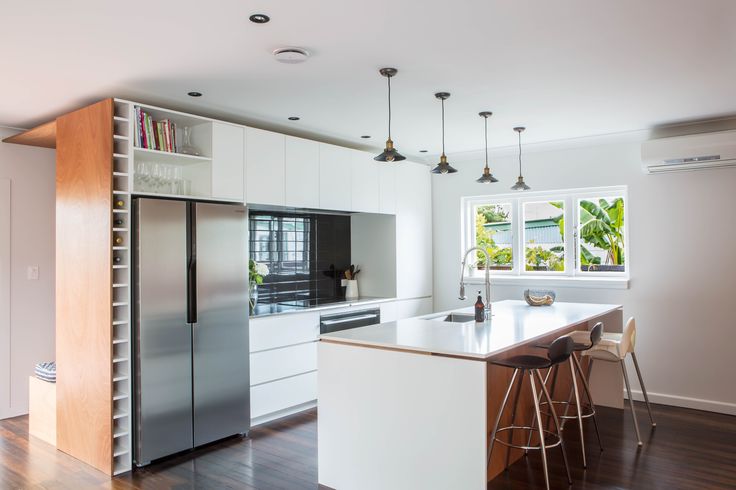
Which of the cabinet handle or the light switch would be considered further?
the cabinet handle

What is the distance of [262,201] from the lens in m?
4.57

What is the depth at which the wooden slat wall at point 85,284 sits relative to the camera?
3607 millimetres

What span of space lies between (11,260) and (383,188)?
Result: 342 cm

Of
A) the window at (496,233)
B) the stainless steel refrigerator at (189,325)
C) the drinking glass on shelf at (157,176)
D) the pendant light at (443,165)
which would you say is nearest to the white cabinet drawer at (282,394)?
the stainless steel refrigerator at (189,325)

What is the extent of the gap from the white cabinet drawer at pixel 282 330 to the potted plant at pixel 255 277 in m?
0.28

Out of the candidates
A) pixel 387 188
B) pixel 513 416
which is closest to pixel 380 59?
pixel 513 416

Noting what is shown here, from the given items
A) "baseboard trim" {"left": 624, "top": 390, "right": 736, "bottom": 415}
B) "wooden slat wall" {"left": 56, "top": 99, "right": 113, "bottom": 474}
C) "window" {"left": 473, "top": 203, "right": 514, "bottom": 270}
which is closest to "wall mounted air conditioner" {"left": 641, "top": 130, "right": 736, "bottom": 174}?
"window" {"left": 473, "top": 203, "right": 514, "bottom": 270}

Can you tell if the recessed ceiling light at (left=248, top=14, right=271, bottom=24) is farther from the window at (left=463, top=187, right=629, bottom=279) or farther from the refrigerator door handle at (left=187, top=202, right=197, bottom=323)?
the window at (left=463, top=187, right=629, bottom=279)

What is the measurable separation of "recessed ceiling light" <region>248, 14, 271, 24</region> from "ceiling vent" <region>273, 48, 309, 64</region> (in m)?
0.36

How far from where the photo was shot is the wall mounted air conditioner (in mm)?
4590

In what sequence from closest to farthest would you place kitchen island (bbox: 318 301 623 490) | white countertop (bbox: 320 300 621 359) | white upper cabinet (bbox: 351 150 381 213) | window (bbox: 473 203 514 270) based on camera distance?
1. kitchen island (bbox: 318 301 623 490)
2. white countertop (bbox: 320 300 621 359)
3. white upper cabinet (bbox: 351 150 381 213)
4. window (bbox: 473 203 514 270)

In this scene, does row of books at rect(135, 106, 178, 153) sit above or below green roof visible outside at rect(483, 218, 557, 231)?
above

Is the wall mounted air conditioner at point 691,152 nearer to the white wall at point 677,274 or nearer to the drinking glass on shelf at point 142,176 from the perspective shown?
the white wall at point 677,274

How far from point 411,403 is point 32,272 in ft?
12.4
